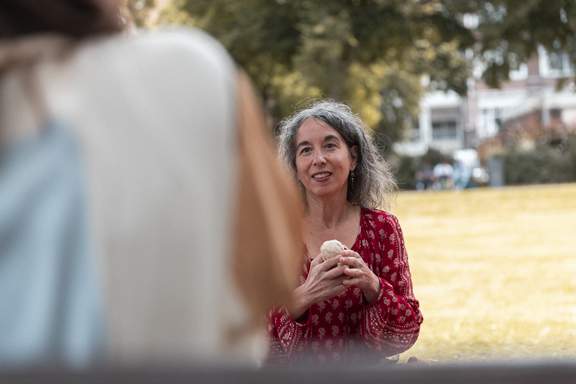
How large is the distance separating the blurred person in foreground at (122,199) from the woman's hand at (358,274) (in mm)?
2192

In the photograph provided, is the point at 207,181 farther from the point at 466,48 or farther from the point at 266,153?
the point at 466,48

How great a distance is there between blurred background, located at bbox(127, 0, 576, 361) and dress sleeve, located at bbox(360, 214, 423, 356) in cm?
53

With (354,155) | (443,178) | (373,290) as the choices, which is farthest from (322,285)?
(443,178)

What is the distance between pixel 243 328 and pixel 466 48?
86.8ft

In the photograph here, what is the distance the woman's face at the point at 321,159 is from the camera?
13.8 ft

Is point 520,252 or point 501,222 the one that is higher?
point 501,222

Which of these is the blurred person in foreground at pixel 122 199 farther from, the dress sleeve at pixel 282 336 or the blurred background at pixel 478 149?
the dress sleeve at pixel 282 336

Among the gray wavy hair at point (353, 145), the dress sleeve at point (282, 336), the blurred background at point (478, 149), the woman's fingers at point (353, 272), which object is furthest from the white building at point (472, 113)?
the woman's fingers at point (353, 272)

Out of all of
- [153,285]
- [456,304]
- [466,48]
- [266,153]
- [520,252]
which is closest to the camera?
[153,285]

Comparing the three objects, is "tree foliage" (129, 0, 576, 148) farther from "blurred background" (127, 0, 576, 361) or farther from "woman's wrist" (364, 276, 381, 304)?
"woman's wrist" (364, 276, 381, 304)

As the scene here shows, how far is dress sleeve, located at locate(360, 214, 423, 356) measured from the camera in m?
3.72

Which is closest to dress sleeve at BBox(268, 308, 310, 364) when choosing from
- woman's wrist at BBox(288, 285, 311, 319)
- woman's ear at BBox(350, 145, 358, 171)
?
woman's wrist at BBox(288, 285, 311, 319)

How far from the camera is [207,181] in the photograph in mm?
1369

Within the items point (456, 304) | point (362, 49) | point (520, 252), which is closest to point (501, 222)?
point (520, 252)
